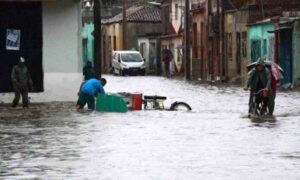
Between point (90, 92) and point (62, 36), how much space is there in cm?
536

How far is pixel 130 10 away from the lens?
301 ft

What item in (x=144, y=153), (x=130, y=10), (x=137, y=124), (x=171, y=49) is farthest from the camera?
(x=130, y=10)

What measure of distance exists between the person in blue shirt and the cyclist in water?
4.54m

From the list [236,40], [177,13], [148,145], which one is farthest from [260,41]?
[148,145]

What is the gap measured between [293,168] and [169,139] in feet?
16.3

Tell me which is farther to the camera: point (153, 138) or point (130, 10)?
point (130, 10)

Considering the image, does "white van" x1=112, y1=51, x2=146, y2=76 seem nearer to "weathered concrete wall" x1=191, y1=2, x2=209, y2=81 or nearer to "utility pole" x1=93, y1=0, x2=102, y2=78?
"weathered concrete wall" x1=191, y1=2, x2=209, y2=81

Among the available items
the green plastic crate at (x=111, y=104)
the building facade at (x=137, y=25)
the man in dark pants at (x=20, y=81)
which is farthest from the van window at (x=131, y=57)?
the green plastic crate at (x=111, y=104)

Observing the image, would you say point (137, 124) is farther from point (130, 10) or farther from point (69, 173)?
point (130, 10)

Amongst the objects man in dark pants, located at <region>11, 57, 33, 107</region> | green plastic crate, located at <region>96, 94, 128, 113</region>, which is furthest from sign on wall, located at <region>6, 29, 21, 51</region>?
green plastic crate, located at <region>96, 94, 128, 113</region>

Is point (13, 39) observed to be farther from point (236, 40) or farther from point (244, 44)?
point (236, 40)

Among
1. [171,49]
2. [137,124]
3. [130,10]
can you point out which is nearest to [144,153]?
[137,124]

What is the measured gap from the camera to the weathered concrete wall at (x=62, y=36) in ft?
104

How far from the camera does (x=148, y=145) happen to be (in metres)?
17.2
